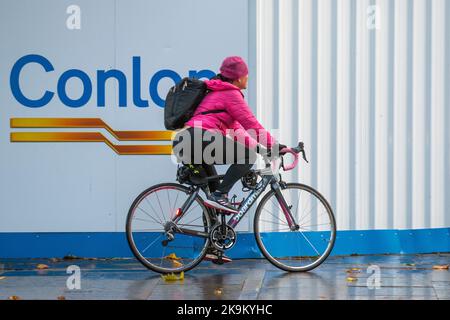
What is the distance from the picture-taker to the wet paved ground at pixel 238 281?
7551mm

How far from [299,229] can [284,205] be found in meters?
0.51

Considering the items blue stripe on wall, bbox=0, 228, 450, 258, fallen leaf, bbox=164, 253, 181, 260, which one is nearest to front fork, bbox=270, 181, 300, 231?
blue stripe on wall, bbox=0, 228, 450, 258

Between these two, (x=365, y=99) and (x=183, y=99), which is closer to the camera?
(x=183, y=99)

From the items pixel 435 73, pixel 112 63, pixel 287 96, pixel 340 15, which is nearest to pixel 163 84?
pixel 112 63

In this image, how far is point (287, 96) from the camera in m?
9.31

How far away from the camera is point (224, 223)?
8.41 metres

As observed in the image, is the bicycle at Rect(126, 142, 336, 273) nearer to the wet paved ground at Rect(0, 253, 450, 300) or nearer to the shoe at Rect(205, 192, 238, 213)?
the shoe at Rect(205, 192, 238, 213)

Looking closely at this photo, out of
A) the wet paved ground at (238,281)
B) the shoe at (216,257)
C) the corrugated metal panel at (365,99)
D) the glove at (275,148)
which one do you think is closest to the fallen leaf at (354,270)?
the wet paved ground at (238,281)

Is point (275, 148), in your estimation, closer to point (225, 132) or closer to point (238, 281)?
point (225, 132)

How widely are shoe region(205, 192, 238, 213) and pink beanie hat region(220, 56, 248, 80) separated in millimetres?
1011

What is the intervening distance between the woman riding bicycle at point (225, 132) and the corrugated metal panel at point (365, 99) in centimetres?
90

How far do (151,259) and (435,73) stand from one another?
10.8 feet

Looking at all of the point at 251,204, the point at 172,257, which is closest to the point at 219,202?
the point at 251,204
